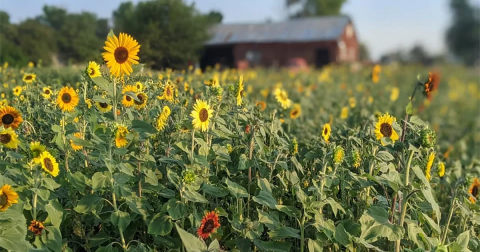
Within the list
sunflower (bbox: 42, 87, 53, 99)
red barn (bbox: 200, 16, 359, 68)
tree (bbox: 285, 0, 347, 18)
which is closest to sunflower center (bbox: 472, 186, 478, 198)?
sunflower (bbox: 42, 87, 53, 99)

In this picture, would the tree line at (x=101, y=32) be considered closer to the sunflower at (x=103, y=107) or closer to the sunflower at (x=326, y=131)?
the sunflower at (x=103, y=107)

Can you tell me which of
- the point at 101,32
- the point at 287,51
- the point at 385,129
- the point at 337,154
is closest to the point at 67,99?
the point at 337,154

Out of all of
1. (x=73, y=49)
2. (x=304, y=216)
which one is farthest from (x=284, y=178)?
(x=73, y=49)

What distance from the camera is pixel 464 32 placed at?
64125 mm

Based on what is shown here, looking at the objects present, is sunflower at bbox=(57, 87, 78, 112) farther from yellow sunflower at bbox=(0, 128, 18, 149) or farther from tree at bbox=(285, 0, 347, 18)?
tree at bbox=(285, 0, 347, 18)

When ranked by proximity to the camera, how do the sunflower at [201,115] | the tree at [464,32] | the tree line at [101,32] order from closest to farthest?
the sunflower at [201,115] → the tree line at [101,32] → the tree at [464,32]

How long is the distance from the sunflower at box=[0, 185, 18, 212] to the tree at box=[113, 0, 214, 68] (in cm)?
172

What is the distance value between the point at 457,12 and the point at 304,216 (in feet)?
232

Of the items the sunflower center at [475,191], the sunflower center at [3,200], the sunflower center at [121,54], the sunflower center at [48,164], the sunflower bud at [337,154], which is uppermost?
the sunflower center at [121,54]

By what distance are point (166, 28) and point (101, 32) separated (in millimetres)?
517

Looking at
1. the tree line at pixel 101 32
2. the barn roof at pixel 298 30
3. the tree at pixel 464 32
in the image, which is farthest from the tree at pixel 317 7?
the tree line at pixel 101 32

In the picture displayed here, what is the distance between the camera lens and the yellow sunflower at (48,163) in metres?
1.79

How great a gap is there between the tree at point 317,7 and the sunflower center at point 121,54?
39736 millimetres

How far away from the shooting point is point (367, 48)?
1924 inches
